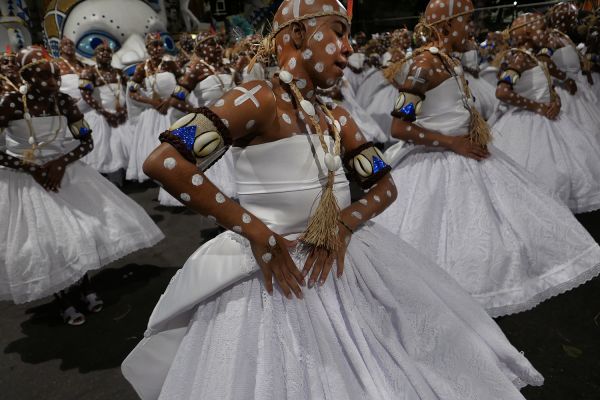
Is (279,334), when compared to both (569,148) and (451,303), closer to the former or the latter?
(451,303)

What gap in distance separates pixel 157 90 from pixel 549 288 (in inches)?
231

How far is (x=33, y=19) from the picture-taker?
1423 cm

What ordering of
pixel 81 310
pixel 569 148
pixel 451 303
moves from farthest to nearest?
pixel 569 148, pixel 81 310, pixel 451 303

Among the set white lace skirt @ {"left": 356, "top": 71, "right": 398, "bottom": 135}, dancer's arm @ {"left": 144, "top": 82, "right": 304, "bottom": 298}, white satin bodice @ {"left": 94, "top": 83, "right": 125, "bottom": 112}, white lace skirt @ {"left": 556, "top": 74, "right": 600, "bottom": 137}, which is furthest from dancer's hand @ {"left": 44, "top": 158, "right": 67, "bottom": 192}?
white lace skirt @ {"left": 356, "top": 71, "right": 398, "bottom": 135}

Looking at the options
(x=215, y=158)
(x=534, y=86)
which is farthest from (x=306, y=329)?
(x=534, y=86)

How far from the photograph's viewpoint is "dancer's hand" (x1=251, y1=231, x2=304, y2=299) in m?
1.45

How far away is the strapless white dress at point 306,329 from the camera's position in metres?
1.43

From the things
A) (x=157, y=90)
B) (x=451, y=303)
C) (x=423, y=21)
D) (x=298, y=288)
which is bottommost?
(x=451, y=303)

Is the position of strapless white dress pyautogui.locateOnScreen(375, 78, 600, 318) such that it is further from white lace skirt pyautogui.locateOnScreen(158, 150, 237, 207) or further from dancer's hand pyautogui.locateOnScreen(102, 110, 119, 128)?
dancer's hand pyautogui.locateOnScreen(102, 110, 119, 128)

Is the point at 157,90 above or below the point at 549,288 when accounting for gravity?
above

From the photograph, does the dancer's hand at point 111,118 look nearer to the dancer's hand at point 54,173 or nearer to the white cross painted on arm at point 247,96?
the dancer's hand at point 54,173

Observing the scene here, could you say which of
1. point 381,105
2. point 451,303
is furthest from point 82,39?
point 451,303

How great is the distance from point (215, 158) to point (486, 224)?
211cm

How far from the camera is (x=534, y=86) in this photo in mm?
4195
